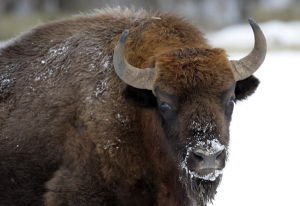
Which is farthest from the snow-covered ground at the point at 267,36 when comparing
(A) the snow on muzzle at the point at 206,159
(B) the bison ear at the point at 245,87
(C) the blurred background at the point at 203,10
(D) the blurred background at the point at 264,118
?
(A) the snow on muzzle at the point at 206,159

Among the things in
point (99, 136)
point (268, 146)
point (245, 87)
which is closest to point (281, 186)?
point (268, 146)

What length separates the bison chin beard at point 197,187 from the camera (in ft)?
22.5

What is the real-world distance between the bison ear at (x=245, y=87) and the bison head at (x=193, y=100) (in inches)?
9.6

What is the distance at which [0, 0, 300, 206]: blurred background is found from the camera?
1008cm

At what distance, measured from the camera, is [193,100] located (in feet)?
21.9

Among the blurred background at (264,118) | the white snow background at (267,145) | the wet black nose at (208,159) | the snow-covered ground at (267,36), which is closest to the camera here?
the wet black nose at (208,159)

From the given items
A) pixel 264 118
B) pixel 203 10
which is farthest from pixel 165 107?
pixel 203 10

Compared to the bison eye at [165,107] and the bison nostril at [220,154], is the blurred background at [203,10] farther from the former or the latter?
the bison nostril at [220,154]

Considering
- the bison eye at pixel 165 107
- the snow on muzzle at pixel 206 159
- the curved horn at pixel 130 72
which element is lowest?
the snow on muzzle at pixel 206 159

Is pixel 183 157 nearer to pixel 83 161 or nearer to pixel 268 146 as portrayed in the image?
pixel 83 161

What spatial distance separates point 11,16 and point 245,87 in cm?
2816

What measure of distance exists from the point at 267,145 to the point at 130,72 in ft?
19.4

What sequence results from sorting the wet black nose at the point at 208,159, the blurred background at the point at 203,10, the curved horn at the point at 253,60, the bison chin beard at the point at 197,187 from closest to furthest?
the wet black nose at the point at 208,159 → the bison chin beard at the point at 197,187 → the curved horn at the point at 253,60 → the blurred background at the point at 203,10

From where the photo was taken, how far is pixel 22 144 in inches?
307
